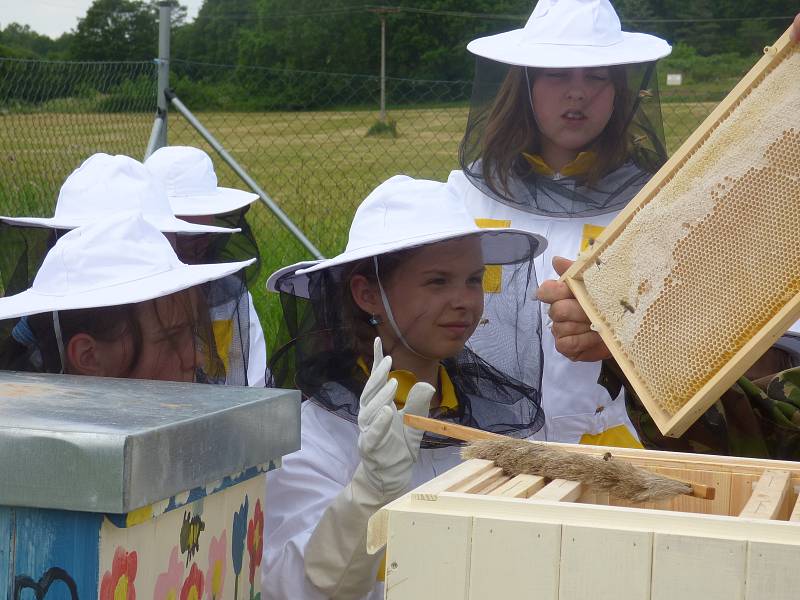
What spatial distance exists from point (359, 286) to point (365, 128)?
3.83 meters

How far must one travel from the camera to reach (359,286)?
245cm

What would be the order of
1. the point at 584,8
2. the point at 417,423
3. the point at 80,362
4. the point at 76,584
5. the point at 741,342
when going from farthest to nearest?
the point at 584,8 → the point at 80,362 → the point at 741,342 → the point at 417,423 → the point at 76,584

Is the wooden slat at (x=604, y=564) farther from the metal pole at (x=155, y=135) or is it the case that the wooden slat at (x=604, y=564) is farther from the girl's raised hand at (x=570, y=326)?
the metal pole at (x=155, y=135)

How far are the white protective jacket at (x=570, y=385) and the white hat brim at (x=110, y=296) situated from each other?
0.81 metres

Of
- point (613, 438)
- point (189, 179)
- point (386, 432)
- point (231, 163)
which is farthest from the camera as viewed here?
point (231, 163)

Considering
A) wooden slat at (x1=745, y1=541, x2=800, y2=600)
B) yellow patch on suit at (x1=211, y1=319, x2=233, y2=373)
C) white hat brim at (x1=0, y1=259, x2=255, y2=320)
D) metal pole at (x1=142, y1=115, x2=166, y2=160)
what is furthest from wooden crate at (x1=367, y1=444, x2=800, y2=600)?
metal pole at (x1=142, y1=115, x2=166, y2=160)

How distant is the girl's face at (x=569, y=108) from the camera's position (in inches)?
117

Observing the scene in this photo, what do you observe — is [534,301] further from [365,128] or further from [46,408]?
[365,128]

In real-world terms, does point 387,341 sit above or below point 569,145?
below

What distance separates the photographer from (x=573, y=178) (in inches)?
117

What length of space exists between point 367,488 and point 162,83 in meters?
4.06

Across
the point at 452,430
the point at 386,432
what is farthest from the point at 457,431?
the point at 386,432

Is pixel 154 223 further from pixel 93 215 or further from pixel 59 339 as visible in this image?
pixel 59 339

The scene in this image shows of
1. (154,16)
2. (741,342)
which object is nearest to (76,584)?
(741,342)
